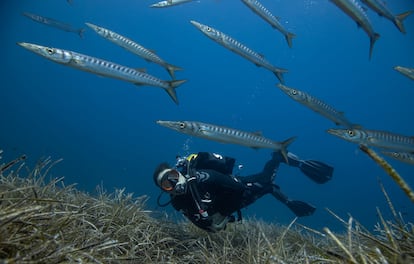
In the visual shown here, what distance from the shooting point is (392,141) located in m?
4.88

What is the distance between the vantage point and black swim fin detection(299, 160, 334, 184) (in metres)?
9.09

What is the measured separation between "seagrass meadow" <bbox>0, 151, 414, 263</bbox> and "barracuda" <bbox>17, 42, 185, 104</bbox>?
60.0 inches

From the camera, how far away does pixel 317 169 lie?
9.13 meters

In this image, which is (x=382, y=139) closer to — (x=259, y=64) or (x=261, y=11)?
(x=259, y=64)

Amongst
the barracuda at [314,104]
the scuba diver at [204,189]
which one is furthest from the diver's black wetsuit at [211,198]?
the barracuda at [314,104]

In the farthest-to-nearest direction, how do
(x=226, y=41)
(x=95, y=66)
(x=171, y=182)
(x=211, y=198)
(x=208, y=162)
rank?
(x=226, y=41)
(x=208, y=162)
(x=95, y=66)
(x=211, y=198)
(x=171, y=182)

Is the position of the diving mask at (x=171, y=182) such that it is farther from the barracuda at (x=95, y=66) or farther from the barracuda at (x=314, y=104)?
the barracuda at (x=314, y=104)

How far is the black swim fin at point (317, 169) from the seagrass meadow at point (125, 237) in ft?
8.72

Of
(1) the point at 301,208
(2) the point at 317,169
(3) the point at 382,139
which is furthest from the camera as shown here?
(2) the point at 317,169

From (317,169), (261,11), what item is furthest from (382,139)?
(317,169)

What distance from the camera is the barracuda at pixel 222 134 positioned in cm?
542

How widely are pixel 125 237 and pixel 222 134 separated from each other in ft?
7.74

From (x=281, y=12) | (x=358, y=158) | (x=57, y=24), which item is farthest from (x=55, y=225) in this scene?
(x=358, y=158)

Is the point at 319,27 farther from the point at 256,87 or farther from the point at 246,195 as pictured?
the point at 246,195
